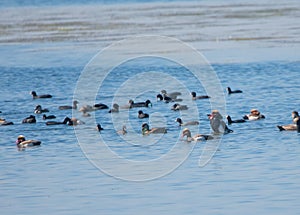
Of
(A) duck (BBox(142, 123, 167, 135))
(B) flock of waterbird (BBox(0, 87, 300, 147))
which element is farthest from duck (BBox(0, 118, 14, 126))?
(A) duck (BBox(142, 123, 167, 135))

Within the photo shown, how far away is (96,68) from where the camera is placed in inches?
1609

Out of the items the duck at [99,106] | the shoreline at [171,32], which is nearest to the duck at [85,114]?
the duck at [99,106]

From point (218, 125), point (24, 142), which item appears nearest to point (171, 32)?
point (218, 125)

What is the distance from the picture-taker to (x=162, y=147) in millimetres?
23156

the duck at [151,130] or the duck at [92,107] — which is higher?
the duck at [92,107]

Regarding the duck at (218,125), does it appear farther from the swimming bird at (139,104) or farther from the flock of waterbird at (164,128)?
the swimming bird at (139,104)

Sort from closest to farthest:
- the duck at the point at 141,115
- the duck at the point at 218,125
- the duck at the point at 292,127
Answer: the duck at the point at 292,127 < the duck at the point at 218,125 < the duck at the point at 141,115

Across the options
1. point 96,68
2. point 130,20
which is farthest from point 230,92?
point 130,20

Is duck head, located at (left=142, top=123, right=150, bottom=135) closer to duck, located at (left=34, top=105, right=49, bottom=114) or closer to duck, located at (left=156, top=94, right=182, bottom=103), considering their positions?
duck, located at (left=34, top=105, right=49, bottom=114)

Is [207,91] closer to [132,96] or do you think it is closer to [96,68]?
[132,96]

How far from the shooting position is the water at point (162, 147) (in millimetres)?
17578

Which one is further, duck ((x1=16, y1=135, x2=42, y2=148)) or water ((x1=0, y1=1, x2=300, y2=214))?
duck ((x1=16, y1=135, x2=42, y2=148))

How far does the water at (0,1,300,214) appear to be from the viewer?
17578 mm

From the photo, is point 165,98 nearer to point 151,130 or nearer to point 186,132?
→ point 151,130
